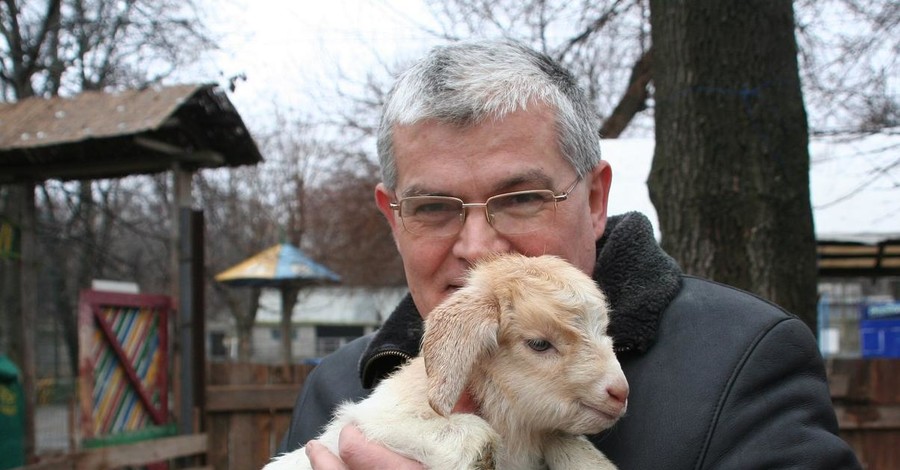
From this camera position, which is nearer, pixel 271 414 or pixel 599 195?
pixel 599 195

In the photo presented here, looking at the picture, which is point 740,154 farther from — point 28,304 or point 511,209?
point 28,304

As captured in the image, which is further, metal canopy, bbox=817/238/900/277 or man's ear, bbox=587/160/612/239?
metal canopy, bbox=817/238/900/277

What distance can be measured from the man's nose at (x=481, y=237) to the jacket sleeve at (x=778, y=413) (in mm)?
718

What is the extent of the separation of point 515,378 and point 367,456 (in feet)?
1.40

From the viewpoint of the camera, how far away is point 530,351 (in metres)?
1.94

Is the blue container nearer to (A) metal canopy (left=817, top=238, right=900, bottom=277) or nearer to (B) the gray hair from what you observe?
(A) metal canopy (left=817, top=238, right=900, bottom=277)

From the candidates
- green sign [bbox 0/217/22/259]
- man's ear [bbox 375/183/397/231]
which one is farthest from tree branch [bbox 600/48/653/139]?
man's ear [bbox 375/183/397/231]

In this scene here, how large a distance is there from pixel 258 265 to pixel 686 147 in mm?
11916

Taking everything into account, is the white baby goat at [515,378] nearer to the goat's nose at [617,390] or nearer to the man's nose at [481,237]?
the goat's nose at [617,390]

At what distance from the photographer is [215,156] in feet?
26.5

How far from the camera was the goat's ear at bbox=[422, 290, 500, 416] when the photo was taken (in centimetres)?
184

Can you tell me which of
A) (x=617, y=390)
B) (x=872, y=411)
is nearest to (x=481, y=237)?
(x=617, y=390)

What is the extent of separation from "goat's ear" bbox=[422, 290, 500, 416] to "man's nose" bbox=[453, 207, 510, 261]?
283mm

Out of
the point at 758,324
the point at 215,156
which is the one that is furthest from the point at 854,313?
the point at 758,324
